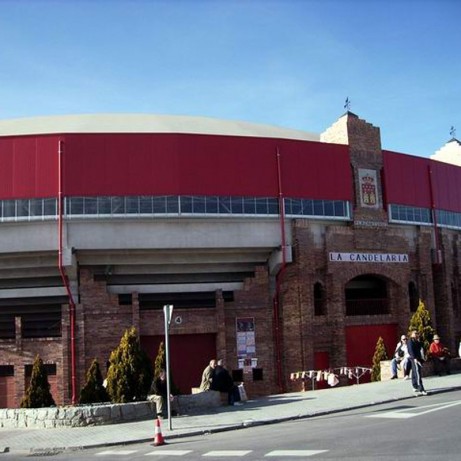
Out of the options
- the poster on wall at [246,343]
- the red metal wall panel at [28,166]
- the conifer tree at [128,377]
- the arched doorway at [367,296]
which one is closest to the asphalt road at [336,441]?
the conifer tree at [128,377]

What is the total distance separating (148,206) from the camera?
24.1 meters

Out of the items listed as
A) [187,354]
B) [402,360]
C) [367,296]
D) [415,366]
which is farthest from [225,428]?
[367,296]

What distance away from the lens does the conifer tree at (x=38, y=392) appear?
1914 cm

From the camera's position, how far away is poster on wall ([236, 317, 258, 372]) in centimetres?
Result: 2544

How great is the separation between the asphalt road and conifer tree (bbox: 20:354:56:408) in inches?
259

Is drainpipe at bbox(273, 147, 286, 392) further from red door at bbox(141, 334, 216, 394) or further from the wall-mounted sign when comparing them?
the wall-mounted sign

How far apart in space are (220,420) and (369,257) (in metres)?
14.6

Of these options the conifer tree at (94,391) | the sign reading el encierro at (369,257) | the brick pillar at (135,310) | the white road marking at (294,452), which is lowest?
the white road marking at (294,452)

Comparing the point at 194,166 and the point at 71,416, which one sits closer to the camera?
the point at 71,416

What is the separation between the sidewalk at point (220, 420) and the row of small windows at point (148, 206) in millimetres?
8532

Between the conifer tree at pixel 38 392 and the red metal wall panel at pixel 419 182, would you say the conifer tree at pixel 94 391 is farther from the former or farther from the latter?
the red metal wall panel at pixel 419 182

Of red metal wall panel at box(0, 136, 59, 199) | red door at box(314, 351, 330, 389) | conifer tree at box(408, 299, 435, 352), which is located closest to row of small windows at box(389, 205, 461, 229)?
conifer tree at box(408, 299, 435, 352)

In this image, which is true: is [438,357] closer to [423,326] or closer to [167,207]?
[423,326]

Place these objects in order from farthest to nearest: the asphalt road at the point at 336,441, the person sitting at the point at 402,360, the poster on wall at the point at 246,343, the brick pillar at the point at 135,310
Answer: the poster on wall at the point at 246,343 < the brick pillar at the point at 135,310 < the person sitting at the point at 402,360 < the asphalt road at the point at 336,441
